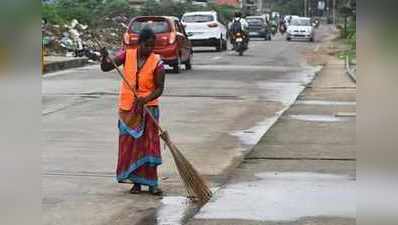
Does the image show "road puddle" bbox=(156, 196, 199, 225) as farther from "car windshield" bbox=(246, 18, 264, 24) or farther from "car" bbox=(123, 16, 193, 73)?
"car windshield" bbox=(246, 18, 264, 24)

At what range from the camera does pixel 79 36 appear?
28125 mm

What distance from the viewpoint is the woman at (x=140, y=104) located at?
6.39 m

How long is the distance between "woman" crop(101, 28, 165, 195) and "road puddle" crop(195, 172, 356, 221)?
740 mm

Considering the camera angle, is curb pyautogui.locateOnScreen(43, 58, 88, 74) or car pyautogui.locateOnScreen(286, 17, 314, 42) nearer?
curb pyautogui.locateOnScreen(43, 58, 88, 74)

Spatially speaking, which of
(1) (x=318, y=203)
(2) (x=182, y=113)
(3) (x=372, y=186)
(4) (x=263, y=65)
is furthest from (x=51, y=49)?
(3) (x=372, y=186)

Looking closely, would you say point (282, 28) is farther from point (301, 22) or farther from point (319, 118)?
point (319, 118)

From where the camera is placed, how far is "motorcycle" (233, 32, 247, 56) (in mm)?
29206

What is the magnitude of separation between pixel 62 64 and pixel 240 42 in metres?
8.86

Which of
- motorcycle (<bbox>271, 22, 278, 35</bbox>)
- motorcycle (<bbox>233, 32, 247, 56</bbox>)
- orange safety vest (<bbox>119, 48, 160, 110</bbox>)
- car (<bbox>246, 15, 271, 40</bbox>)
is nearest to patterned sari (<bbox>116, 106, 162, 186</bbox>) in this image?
orange safety vest (<bbox>119, 48, 160, 110</bbox>)

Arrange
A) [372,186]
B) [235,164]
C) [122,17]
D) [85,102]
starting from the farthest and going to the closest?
[122,17] → [85,102] → [235,164] → [372,186]

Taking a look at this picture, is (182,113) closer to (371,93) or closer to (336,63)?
(371,93)

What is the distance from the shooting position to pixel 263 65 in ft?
79.5

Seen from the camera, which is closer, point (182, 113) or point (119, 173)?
point (119, 173)

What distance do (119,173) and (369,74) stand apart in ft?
14.4
